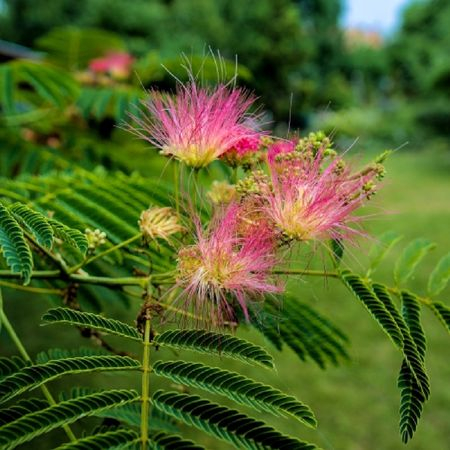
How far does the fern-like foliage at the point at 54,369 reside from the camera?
0.82m

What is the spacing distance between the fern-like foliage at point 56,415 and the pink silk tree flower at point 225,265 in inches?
6.0

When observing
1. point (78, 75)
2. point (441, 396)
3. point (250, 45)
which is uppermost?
point (250, 45)

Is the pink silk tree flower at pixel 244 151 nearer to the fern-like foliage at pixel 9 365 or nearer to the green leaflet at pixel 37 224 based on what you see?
the green leaflet at pixel 37 224

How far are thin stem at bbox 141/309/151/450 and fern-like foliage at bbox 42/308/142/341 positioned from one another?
0.05 ft

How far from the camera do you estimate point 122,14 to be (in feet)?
52.1

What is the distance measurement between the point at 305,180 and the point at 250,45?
1815cm

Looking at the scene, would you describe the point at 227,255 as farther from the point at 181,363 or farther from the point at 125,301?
the point at 125,301

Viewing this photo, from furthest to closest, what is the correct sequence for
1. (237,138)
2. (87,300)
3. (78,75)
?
(78,75) < (87,300) < (237,138)

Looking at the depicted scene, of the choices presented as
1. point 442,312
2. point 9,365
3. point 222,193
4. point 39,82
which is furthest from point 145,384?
point 39,82

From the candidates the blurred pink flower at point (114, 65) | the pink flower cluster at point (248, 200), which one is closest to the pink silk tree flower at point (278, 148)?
the pink flower cluster at point (248, 200)

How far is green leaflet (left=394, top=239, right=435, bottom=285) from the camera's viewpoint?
1.21 metres

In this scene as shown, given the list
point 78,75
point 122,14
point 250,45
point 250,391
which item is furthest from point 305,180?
point 250,45

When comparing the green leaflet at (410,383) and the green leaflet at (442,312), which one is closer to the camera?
the green leaflet at (410,383)

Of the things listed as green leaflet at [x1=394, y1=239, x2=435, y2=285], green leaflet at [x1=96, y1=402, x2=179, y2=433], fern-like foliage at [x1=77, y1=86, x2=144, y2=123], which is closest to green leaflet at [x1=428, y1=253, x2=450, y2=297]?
green leaflet at [x1=394, y1=239, x2=435, y2=285]
